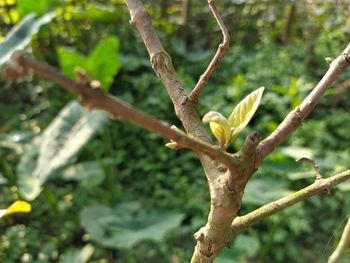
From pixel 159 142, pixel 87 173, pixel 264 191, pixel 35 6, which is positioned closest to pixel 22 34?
pixel 35 6

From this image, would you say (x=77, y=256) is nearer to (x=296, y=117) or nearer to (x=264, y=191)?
(x=264, y=191)

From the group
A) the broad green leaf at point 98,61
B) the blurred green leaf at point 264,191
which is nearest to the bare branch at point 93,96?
the blurred green leaf at point 264,191

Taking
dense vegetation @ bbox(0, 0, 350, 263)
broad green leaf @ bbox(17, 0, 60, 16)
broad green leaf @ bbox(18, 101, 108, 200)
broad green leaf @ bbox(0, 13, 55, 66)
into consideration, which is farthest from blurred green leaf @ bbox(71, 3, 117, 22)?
broad green leaf @ bbox(18, 101, 108, 200)

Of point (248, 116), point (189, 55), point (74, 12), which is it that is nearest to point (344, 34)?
point (189, 55)

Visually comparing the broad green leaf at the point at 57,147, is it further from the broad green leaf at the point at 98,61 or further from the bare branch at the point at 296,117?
the bare branch at the point at 296,117

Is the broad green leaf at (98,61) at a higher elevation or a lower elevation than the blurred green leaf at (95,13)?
lower

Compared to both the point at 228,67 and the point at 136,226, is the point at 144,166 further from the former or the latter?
the point at 228,67

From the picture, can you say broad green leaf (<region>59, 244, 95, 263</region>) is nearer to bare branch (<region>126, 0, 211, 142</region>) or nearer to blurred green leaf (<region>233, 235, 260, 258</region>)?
blurred green leaf (<region>233, 235, 260, 258</region>)
